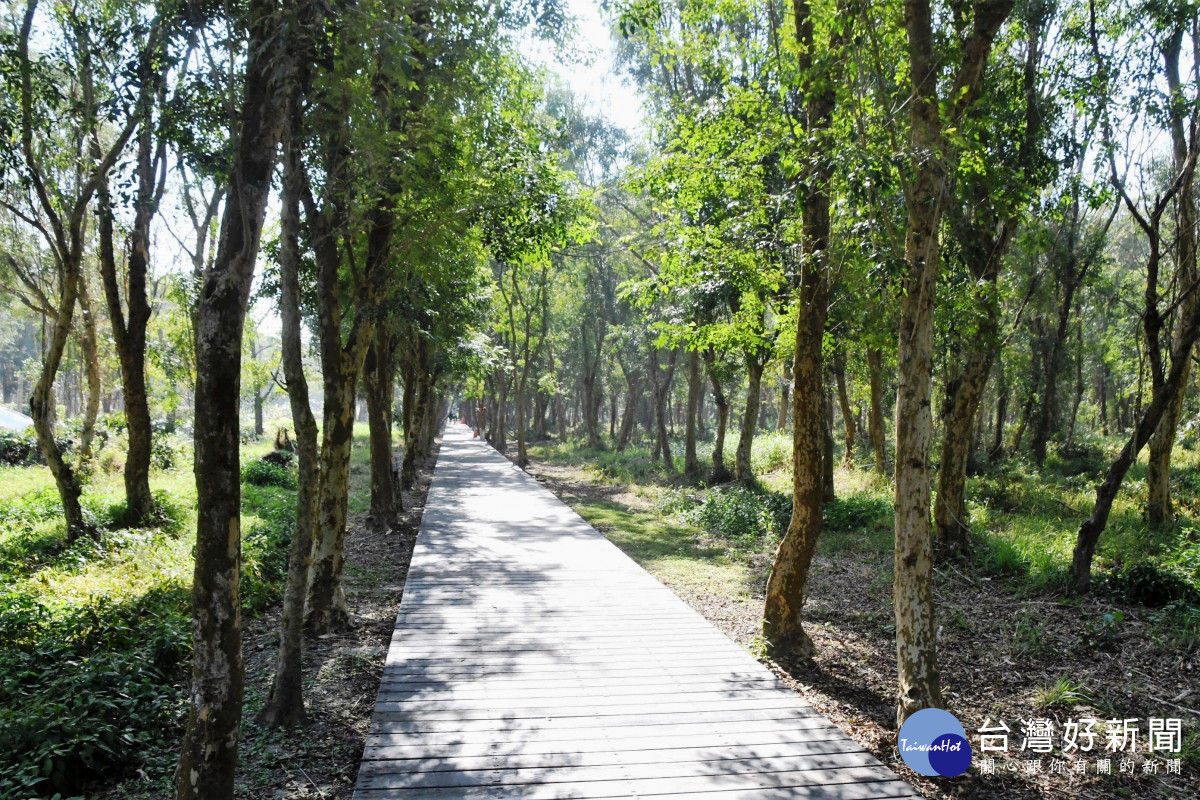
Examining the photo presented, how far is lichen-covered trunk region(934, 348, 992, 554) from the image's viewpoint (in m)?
8.95

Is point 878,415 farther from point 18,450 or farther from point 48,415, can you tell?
point 18,450

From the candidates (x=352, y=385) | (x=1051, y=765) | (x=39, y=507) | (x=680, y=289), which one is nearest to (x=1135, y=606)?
(x=1051, y=765)

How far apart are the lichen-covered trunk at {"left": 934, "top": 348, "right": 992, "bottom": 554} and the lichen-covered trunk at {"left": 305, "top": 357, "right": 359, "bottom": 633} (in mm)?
7338

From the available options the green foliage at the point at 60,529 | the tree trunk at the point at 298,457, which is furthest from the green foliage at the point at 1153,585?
the green foliage at the point at 60,529

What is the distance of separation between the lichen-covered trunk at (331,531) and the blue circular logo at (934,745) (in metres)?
4.86

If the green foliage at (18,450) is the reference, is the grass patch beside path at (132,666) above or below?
below

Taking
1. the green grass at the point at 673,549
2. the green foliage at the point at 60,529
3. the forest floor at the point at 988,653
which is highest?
the green foliage at the point at 60,529

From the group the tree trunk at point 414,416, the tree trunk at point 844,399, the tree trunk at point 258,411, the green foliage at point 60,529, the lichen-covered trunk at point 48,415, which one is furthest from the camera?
the tree trunk at point 258,411

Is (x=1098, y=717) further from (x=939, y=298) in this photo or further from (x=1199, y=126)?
(x=1199, y=126)

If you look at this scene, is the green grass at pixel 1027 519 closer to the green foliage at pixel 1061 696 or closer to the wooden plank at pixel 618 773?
the green foliage at pixel 1061 696

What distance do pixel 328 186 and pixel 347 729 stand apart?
3.71m

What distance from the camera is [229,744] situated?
3.14 m

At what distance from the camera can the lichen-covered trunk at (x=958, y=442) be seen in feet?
29.4

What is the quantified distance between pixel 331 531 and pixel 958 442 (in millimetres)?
7893
